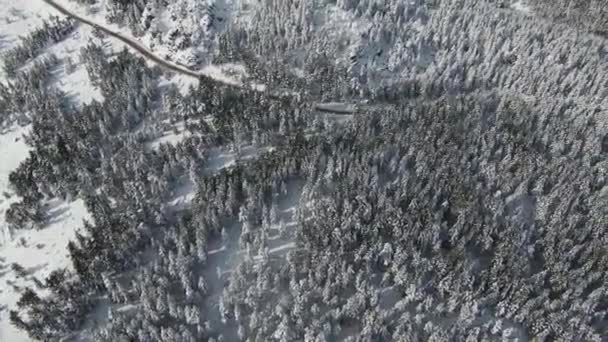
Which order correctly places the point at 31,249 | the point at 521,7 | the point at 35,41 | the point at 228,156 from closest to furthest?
the point at 31,249, the point at 228,156, the point at 35,41, the point at 521,7

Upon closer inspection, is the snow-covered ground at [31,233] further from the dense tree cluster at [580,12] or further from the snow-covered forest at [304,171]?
the dense tree cluster at [580,12]

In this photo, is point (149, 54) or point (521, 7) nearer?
point (149, 54)

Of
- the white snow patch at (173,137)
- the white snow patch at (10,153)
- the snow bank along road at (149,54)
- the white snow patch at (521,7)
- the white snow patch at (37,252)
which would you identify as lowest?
the white snow patch at (37,252)

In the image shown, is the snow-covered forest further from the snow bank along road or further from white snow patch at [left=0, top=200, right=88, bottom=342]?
the snow bank along road

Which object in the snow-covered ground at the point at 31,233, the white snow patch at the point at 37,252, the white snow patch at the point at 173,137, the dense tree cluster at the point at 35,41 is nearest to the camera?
the white snow patch at the point at 37,252

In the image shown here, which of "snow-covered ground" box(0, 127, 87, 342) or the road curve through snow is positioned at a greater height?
the road curve through snow

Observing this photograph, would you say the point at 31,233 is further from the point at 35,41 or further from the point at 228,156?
the point at 35,41

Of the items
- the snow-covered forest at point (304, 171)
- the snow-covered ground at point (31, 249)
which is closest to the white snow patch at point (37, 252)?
the snow-covered ground at point (31, 249)

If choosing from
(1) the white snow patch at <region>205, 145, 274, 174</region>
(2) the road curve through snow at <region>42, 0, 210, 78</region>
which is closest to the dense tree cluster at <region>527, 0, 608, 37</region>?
(1) the white snow patch at <region>205, 145, 274, 174</region>

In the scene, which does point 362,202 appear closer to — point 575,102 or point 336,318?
point 336,318

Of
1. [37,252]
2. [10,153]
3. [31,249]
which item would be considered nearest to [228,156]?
[37,252]
